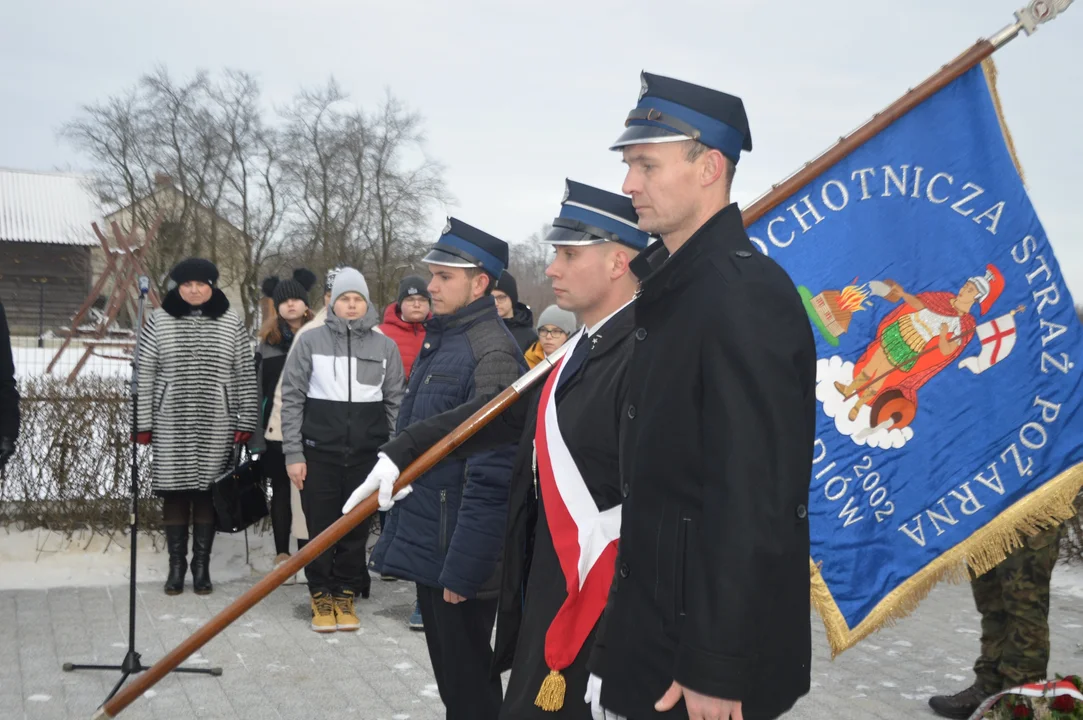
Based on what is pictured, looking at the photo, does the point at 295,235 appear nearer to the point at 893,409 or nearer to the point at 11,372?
the point at 11,372

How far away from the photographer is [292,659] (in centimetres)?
588

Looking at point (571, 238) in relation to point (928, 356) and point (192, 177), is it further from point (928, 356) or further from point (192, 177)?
point (192, 177)

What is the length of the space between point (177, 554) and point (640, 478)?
19.1 ft

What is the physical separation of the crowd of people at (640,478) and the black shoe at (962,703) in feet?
0.03

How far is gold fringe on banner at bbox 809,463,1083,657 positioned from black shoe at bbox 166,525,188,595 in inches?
189

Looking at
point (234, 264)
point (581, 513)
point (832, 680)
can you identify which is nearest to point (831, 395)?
point (581, 513)

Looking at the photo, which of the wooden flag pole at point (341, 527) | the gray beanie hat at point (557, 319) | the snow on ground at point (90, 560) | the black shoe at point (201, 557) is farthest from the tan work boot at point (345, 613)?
the wooden flag pole at point (341, 527)

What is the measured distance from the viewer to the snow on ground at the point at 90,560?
7484 millimetres

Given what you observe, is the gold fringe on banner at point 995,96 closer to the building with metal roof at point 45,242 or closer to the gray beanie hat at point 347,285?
the gray beanie hat at point 347,285

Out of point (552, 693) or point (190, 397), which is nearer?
point (552, 693)

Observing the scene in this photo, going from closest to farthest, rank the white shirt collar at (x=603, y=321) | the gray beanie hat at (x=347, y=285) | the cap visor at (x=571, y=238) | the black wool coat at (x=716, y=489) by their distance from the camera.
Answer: the black wool coat at (x=716, y=489), the white shirt collar at (x=603, y=321), the cap visor at (x=571, y=238), the gray beanie hat at (x=347, y=285)

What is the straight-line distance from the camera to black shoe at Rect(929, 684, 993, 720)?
5023 millimetres

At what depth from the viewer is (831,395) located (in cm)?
386

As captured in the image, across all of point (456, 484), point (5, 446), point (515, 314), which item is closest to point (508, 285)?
point (515, 314)
